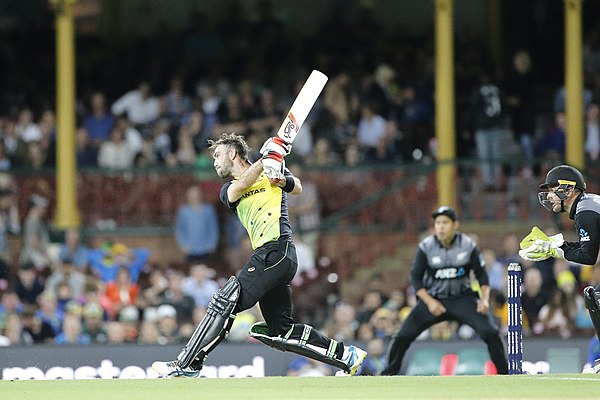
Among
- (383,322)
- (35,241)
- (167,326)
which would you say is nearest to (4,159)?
(35,241)

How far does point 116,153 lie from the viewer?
840 inches

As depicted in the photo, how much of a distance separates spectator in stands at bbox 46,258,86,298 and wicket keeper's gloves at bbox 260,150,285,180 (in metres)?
7.70

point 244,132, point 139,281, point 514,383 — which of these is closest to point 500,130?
point 244,132

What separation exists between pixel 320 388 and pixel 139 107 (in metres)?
11.7

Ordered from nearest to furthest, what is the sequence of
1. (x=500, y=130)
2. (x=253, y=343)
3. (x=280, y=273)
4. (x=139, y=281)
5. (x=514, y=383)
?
(x=514, y=383) → (x=280, y=273) → (x=253, y=343) → (x=139, y=281) → (x=500, y=130)

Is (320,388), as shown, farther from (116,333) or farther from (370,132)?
(370,132)

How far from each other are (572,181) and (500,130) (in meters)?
8.74

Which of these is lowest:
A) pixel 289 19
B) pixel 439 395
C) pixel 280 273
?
pixel 439 395

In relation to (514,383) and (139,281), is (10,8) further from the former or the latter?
(514,383)

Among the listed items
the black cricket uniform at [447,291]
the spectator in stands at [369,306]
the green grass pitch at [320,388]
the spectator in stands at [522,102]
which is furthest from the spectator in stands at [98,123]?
the green grass pitch at [320,388]

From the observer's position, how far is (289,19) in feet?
86.0

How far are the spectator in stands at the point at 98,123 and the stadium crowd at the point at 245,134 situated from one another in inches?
1.0

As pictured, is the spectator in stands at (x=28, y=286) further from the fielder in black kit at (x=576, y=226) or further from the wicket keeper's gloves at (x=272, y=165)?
the fielder in black kit at (x=576, y=226)

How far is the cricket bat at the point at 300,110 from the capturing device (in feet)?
40.8
